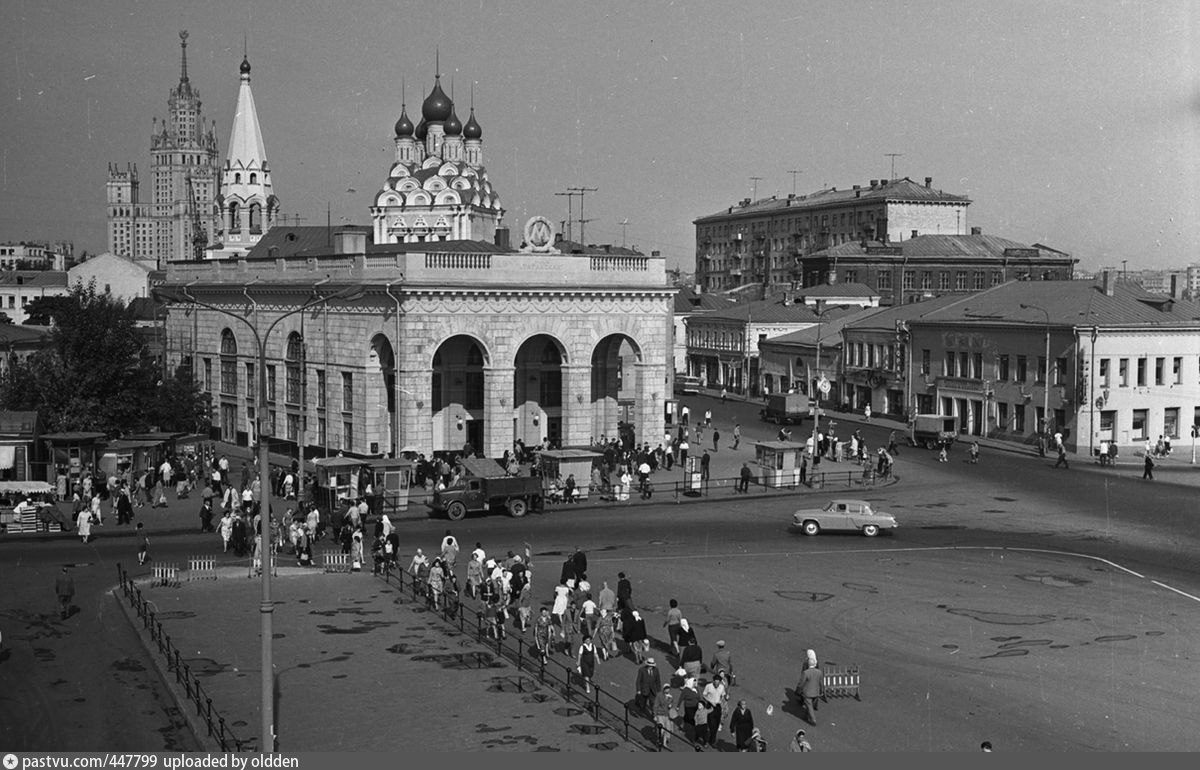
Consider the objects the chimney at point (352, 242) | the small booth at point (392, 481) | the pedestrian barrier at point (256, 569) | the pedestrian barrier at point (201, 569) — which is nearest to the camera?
the pedestrian barrier at point (201, 569)

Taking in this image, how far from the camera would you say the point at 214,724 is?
2122 cm

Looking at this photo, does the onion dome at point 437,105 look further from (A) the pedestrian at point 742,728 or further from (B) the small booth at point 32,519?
(A) the pedestrian at point 742,728

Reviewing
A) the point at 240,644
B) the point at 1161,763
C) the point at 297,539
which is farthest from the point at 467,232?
the point at 1161,763

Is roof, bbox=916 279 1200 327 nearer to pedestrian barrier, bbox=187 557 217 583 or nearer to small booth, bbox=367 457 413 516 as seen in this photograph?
small booth, bbox=367 457 413 516

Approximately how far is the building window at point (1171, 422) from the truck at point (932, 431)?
32.0ft

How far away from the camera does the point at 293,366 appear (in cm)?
6481

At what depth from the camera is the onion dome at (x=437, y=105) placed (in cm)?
10700

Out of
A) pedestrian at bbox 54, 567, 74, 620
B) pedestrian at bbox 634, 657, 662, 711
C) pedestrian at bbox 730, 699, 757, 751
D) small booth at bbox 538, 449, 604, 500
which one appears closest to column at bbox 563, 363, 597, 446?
small booth at bbox 538, 449, 604, 500

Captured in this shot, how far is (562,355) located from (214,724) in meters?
39.7

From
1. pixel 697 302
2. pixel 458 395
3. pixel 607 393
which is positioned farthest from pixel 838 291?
pixel 458 395

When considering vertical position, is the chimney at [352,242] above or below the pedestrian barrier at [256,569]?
above

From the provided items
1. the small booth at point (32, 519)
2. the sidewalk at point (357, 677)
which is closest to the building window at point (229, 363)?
the small booth at point (32, 519)

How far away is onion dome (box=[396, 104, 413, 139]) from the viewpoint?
357ft

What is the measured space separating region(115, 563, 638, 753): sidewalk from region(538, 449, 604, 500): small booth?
1640 cm
